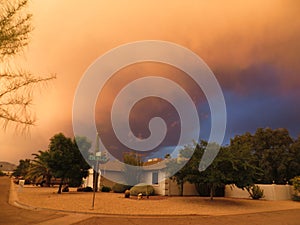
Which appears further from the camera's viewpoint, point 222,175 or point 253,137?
point 253,137

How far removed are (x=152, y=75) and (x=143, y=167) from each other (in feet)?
56.1

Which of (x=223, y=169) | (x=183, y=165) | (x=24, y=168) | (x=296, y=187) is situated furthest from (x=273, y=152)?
(x=24, y=168)

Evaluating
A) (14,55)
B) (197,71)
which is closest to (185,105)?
(197,71)

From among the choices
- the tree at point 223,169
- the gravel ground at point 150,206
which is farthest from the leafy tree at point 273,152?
the tree at point 223,169

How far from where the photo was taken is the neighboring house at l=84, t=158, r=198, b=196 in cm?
2938

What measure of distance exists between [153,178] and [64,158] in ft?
39.1

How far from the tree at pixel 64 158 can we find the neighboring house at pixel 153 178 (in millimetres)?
7498

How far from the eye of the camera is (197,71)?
737 inches

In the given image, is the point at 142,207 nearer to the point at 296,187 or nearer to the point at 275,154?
the point at 296,187

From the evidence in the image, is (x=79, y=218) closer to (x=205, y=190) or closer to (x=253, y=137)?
(x=205, y=190)

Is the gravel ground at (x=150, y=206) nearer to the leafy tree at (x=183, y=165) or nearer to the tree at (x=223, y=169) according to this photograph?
the tree at (x=223, y=169)

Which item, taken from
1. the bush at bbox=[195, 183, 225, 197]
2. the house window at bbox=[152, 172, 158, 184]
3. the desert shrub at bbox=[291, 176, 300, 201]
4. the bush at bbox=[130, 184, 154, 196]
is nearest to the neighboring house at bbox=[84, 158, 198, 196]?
the house window at bbox=[152, 172, 158, 184]

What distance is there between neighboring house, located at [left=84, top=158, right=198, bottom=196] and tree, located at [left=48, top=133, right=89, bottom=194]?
750 centimetres

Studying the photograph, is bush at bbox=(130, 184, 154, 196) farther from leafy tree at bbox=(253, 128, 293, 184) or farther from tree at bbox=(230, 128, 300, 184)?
leafy tree at bbox=(253, 128, 293, 184)
